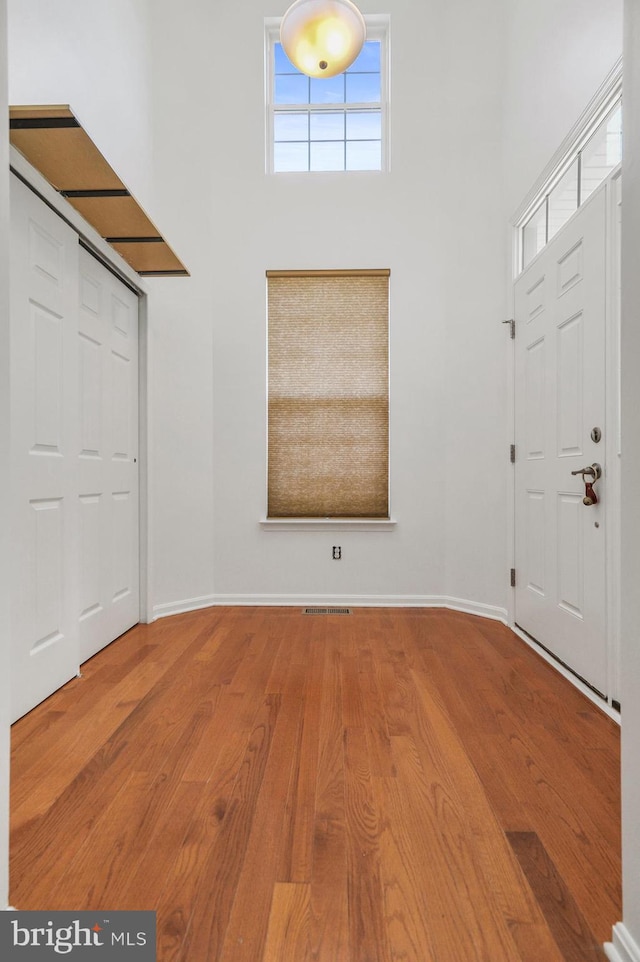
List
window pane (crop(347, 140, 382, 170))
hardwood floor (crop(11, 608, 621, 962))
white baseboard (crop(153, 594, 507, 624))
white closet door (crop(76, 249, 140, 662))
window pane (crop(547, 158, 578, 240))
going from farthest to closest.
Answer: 1. window pane (crop(347, 140, 382, 170))
2. white baseboard (crop(153, 594, 507, 624))
3. white closet door (crop(76, 249, 140, 662))
4. window pane (crop(547, 158, 578, 240))
5. hardwood floor (crop(11, 608, 621, 962))

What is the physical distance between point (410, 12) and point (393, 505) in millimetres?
3477

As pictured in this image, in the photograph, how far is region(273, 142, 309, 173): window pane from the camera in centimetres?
435

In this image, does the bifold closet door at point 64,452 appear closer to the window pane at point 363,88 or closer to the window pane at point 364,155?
the window pane at point 364,155

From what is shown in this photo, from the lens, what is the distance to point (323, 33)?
9.20 ft

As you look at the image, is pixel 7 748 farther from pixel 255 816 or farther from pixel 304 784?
pixel 304 784

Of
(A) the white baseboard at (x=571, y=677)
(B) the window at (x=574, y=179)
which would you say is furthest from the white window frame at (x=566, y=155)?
(A) the white baseboard at (x=571, y=677)

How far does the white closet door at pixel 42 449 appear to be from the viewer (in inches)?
88.9

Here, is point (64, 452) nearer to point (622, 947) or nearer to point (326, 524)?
A: point (326, 524)

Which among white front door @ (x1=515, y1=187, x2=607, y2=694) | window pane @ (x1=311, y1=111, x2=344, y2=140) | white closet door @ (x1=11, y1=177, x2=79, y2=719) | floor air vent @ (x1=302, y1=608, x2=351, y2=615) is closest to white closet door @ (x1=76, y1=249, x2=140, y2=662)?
white closet door @ (x1=11, y1=177, x2=79, y2=719)

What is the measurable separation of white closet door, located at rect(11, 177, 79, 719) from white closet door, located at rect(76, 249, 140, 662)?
18 cm

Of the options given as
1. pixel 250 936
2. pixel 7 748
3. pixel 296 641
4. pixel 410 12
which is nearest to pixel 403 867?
pixel 250 936

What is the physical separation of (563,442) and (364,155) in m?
2.79

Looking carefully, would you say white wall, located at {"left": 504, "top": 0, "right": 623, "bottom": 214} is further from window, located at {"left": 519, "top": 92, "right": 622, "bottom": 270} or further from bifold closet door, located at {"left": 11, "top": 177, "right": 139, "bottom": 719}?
bifold closet door, located at {"left": 11, "top": 177, "right": 139, "bottom": 719}

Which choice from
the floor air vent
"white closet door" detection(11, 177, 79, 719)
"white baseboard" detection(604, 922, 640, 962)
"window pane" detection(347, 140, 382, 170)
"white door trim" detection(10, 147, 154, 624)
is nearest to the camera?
"white baseboard" detection(604, 922, 640, 962)
